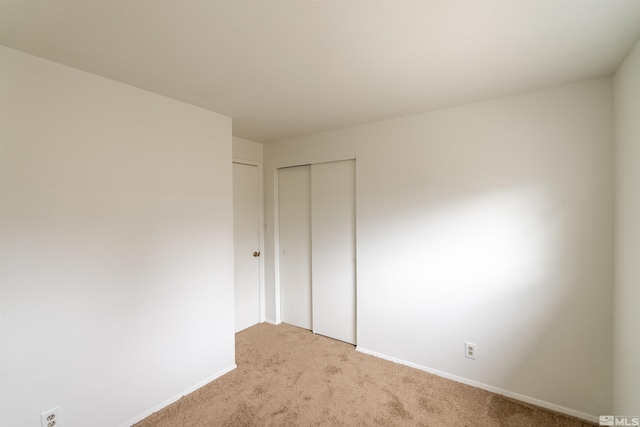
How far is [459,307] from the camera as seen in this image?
2.34 metres

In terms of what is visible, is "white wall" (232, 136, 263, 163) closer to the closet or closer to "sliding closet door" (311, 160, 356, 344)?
the closet

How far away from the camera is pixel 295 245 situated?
11.4ft

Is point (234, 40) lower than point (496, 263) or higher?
higher

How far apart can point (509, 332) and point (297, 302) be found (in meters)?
2.25

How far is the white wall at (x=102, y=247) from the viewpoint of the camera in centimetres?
147

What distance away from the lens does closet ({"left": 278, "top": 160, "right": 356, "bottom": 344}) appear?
9.92 feet

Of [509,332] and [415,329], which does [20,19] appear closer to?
[415,329]

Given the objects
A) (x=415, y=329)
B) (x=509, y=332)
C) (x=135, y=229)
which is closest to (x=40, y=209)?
(x=135, y=229)

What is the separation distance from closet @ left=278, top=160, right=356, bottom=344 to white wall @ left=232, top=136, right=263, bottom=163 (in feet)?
1.20

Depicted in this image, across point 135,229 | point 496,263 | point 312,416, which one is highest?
point 135,229

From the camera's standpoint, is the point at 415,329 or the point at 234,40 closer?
the point at 234,40

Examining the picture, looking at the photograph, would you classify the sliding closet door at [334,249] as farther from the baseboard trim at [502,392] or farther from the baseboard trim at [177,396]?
the baseboard trim at [177,396]

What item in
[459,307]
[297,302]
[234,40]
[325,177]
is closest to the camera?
[234,40]

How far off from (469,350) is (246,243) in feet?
8.55
